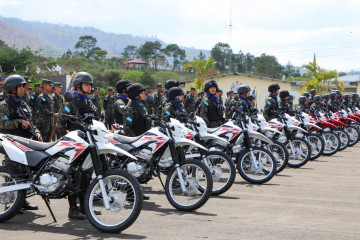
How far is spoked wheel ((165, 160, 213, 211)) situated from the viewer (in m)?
7.48

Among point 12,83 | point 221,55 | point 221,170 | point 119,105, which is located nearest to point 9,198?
point 12,83

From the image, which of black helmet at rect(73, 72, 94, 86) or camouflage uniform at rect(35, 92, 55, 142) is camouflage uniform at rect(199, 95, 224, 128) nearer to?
camouflage uniform at rect(35, 92, 55, 142)

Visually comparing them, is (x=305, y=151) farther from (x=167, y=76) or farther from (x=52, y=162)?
(x=167, y=76)

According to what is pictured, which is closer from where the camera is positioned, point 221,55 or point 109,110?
point 109,110

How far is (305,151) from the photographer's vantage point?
1308cm

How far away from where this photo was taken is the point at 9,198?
678cm

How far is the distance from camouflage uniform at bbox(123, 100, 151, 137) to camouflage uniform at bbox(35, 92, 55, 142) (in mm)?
4194

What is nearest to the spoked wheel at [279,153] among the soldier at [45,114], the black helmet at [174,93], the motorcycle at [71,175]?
the black helmet at [174,93]

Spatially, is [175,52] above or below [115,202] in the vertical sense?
above

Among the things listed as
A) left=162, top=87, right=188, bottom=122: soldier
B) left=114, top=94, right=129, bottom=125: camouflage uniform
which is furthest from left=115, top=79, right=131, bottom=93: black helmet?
left=162, top=87, right=188, bottom=122: soldier

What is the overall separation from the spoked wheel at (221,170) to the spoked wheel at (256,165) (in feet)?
4.01

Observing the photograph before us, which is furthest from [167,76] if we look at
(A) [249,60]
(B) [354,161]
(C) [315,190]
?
(C) [315,190]

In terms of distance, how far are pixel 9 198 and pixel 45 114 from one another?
639 centimetres

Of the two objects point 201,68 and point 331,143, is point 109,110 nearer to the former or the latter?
point 331,143
